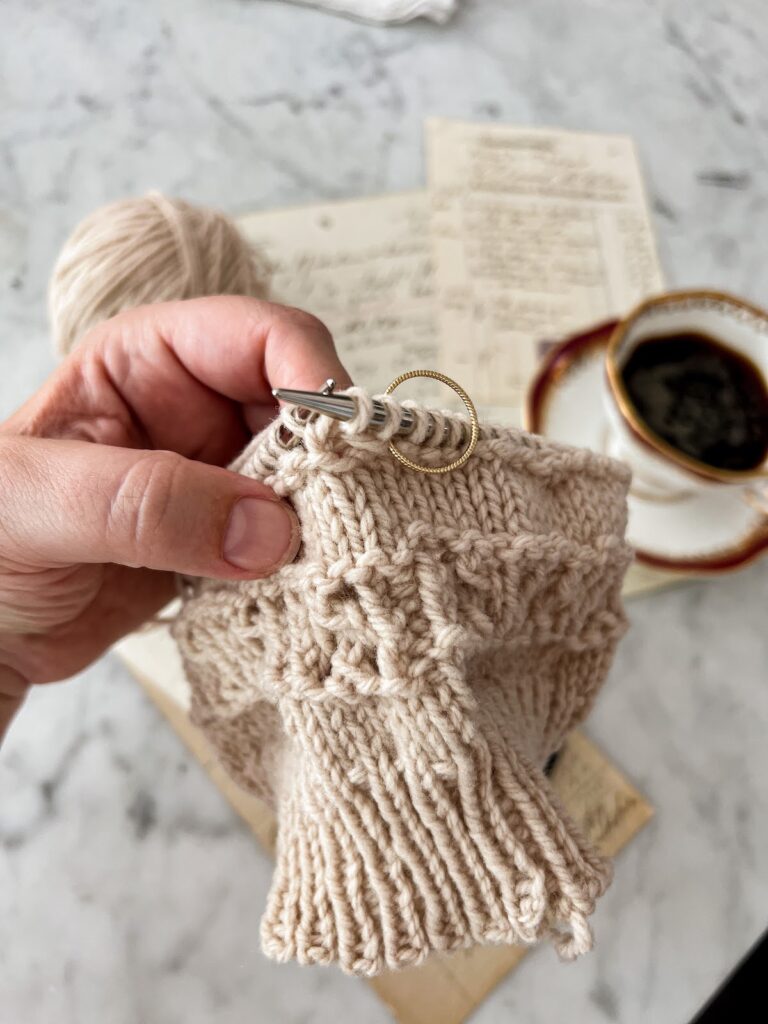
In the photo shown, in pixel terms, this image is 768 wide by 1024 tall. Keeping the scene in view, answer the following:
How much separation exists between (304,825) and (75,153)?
78cm

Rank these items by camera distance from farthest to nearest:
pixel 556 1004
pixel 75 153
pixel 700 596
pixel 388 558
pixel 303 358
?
pixel 75 153 < pixel 700 596 < pixel 556 1004 < pixel 303 358 < pixel 388 558

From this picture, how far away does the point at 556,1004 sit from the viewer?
621mm

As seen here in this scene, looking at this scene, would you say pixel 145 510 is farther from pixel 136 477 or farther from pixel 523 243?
pixel 523 243

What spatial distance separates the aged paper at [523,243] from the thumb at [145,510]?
403 millimetres

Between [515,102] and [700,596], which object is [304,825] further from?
[515,102]

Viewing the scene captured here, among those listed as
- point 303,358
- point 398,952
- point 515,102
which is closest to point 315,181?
point 515,102

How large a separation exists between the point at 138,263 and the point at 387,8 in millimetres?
510

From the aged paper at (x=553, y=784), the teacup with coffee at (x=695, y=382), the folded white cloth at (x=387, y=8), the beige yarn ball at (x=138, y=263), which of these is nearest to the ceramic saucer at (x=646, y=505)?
the teacup with coffee at (x=695, y=382)

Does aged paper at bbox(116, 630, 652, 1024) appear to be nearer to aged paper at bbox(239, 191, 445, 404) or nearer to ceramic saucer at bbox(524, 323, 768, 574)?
ceramic saucer at bbox(524, 323, 768, 574)

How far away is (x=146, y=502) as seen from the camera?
0.43 metres

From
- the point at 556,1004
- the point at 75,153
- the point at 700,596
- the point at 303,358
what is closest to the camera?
the point at 303,358

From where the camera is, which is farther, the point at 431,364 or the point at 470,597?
the point at 431,364

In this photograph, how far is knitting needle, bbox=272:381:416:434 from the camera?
0.36 metres

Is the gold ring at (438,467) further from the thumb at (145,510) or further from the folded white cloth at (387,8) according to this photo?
the folded white cloth at (387,8)
